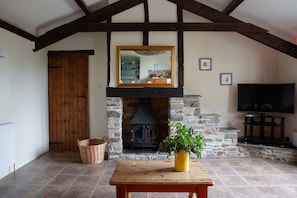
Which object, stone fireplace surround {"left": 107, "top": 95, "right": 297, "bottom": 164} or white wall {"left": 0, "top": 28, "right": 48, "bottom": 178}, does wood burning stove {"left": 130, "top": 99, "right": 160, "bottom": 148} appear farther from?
white wall {"left": 0, "top": 28, "right": 48, "bottom": 178}

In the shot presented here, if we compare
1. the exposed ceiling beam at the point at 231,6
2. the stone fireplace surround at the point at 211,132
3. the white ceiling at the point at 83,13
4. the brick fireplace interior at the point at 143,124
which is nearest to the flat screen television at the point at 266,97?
the stone fireplace surround at the point at 211,132

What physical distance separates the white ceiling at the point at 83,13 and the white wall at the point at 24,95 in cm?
35

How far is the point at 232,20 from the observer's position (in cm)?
450

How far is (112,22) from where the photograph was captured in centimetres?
446

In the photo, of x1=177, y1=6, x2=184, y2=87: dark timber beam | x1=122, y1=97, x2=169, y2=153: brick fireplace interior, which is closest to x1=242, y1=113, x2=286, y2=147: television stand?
x1=177, y1=6, x2=184, y2=87: dark timber beam

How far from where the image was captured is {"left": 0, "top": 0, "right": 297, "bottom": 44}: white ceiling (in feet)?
11.6

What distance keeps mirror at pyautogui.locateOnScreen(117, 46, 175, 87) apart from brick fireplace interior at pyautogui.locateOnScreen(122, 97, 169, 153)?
0.60 m

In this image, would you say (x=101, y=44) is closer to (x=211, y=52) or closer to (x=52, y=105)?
(x=52, y=105)

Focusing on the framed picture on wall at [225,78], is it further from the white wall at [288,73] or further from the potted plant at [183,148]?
the potted plant at [183,148]

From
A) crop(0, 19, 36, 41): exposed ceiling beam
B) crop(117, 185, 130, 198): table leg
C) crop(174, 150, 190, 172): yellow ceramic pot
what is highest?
crop(0, 19, 36, 41): exposed ceiling beam

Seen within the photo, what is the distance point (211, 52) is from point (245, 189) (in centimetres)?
288

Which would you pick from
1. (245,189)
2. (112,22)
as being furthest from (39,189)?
(112,22)

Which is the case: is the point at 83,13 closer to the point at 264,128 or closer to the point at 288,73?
the point at 288,73

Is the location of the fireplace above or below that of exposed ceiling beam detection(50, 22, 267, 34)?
below
